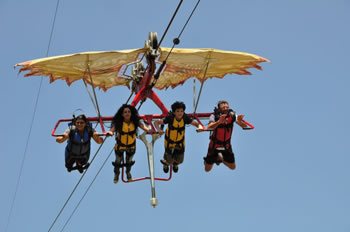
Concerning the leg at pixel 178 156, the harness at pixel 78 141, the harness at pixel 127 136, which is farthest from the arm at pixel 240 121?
the harness at pixel 78 141

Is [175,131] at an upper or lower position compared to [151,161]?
upper

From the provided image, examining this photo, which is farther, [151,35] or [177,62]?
[177,62]

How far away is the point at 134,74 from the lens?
502 inches

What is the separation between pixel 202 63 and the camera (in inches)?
507

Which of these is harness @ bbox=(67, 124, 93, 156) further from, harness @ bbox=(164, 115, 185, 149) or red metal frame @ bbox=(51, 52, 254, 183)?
harness @ bbox=(164, 115, 185, 149)

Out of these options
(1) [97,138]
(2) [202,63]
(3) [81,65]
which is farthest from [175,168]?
(3) [81,65]

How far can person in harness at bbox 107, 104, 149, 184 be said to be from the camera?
1105cm

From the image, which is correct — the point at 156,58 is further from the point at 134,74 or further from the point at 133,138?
the point at 133,138

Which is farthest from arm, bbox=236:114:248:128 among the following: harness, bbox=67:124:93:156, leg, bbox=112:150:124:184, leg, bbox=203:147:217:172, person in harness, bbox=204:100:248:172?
harness, bbox=67:124:93:156

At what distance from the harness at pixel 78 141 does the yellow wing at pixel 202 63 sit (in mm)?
2219

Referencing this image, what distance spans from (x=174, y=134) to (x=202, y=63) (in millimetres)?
2312

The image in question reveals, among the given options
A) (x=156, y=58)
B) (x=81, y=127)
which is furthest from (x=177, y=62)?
(x=81, y=127)

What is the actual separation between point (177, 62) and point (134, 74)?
97 cm

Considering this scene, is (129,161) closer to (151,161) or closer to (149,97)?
(151,161)
